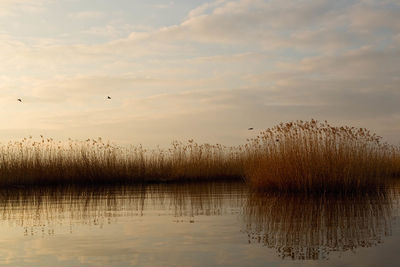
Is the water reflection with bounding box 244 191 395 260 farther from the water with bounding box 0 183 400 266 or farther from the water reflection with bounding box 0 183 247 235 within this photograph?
the water reflection with bounding box 0 183 247 235

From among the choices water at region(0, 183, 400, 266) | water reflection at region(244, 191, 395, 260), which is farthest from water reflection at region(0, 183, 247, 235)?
water reflection at region(244, 191, 395, 260)

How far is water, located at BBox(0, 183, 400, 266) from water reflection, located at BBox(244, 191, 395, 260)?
0.01m

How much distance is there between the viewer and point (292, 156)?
40.4 ft

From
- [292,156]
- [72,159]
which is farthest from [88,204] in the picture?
[72,159]

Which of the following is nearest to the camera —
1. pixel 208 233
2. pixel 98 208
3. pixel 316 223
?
pixel 208 233

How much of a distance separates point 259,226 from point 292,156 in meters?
5.68

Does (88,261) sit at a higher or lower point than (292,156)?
lower

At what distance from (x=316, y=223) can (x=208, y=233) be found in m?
1.58

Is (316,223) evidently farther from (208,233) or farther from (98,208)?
(98,208)

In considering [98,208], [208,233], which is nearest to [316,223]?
[208,233]

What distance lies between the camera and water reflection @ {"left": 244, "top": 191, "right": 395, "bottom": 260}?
540 cm

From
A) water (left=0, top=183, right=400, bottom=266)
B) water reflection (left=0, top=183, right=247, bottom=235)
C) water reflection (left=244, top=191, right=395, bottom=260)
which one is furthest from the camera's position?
water reflection (left=0, top=183, right=247, bottom=235)

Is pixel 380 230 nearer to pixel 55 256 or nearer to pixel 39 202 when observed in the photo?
pixel 55 256

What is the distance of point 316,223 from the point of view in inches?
275
